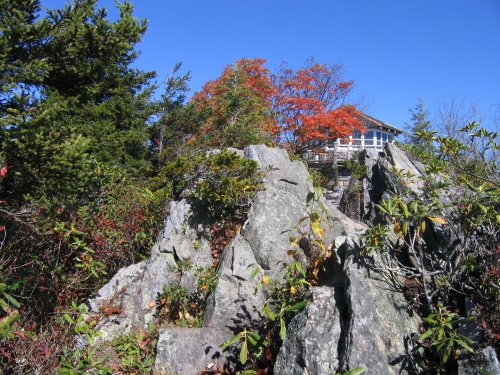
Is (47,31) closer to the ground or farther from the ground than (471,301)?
farther from the ground

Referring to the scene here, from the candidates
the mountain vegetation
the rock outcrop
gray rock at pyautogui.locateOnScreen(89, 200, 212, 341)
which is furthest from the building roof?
gray rock at pyautogui.locateOnScreen(89, 200, 212, 341)

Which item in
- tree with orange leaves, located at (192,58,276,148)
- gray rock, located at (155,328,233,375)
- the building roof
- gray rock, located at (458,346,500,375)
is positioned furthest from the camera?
the building roof

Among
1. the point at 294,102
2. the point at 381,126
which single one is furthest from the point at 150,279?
the point at 381,126

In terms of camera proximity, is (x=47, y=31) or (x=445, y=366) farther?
(x=47, y=31)

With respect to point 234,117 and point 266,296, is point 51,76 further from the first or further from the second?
point 234,117

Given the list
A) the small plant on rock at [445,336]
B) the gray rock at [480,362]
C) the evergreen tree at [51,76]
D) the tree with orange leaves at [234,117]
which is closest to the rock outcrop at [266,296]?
the small plant on rock at [445,336]

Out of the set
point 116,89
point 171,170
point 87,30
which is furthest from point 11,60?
point 116,89

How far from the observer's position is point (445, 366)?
4.07 metres

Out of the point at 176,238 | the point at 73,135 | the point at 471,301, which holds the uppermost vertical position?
the point at 73,135

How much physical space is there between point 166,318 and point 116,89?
10.8 m

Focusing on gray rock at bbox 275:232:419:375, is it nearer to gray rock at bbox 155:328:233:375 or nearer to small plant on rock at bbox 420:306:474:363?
small plant on rock at bbox 420:306:474:363

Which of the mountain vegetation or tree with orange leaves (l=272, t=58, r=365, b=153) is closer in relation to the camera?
the mountain vegetation

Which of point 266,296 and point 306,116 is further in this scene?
point 306,116

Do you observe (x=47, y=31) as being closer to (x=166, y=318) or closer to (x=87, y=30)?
(x=87, y=30)
